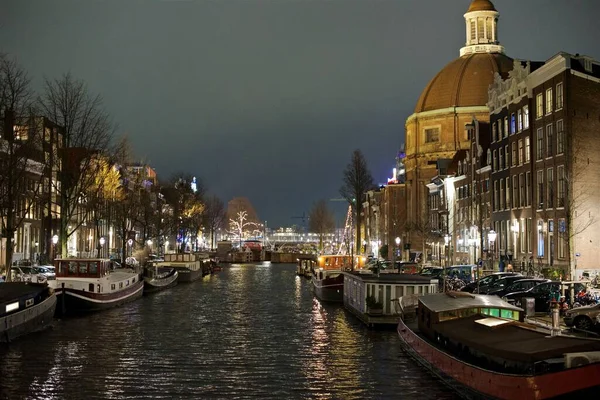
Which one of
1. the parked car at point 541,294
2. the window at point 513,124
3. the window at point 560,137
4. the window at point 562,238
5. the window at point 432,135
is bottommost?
the parked car at point 541,294

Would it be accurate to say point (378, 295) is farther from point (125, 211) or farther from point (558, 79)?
point (125, 211)

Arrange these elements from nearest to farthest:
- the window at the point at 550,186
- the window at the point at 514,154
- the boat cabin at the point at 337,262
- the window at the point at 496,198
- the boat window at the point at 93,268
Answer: the boat window at the point at 93,268 < the window at the point at 550,186 < the window at the point at 514,154 < the boat cabin at the point at 337,262 < the window at the point at 496,198

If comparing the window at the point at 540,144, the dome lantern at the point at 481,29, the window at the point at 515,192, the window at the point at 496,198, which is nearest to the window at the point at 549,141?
the window at the point at 540,144

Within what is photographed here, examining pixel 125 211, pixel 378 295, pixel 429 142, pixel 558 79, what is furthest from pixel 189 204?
pixel 378 295

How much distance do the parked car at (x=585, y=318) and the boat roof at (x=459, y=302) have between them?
21.9 feet

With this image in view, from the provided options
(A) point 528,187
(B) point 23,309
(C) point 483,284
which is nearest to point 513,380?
(B) point 23,309

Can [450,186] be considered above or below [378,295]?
above

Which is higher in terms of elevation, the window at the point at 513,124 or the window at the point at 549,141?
the window at the point at 513,124

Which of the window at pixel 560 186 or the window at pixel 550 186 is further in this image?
the window at pixel 550 186

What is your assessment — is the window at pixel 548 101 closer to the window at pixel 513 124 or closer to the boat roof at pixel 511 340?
the window at pixel 513 124

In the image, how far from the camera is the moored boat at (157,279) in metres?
77.1

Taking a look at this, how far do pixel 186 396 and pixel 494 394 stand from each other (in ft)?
33.4

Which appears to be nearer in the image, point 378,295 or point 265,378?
point 265,378

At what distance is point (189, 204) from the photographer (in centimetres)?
16312
